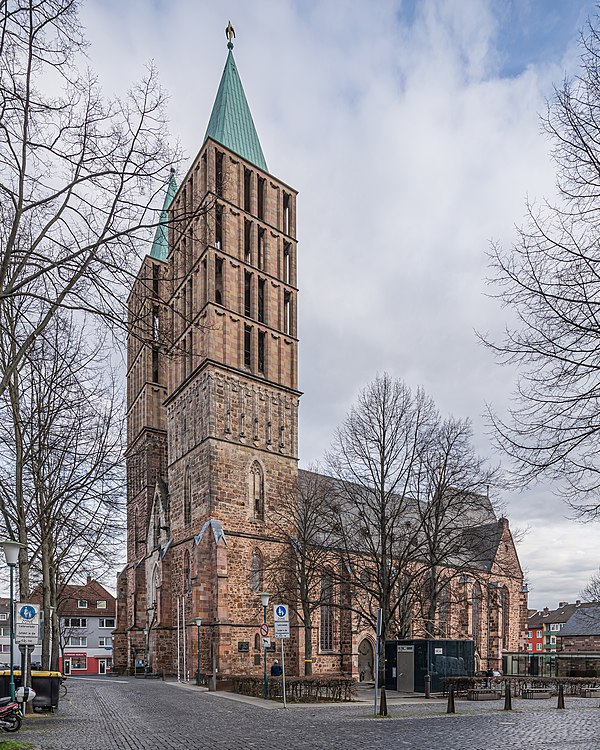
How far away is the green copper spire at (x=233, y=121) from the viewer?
4875 cm

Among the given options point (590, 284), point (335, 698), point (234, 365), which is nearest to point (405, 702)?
point (335, 698)

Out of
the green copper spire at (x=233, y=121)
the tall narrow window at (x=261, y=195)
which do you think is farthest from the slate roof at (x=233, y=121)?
the tall narrow window at (x=261, y=195)

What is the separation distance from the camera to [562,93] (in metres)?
10.8

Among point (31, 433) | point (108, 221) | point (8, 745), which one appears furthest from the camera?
point (31, 433)

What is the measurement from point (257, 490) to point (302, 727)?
28586mm

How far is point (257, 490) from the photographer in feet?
146

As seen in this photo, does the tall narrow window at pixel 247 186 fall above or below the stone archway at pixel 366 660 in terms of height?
above

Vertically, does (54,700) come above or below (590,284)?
below

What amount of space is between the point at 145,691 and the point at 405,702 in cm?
1166

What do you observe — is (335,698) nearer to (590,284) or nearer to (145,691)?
(145,691)

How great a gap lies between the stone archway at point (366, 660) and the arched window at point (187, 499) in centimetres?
1422

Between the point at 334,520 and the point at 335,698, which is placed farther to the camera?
the point at 334,520

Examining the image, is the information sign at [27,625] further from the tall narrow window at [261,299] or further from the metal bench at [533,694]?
the tall narrow window at [261,299]

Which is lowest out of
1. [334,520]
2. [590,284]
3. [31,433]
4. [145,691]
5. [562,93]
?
[145,691]
